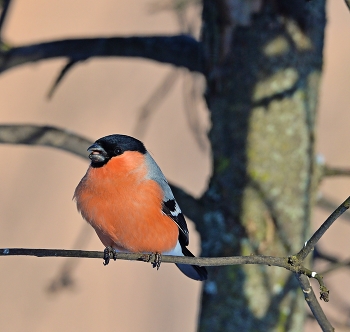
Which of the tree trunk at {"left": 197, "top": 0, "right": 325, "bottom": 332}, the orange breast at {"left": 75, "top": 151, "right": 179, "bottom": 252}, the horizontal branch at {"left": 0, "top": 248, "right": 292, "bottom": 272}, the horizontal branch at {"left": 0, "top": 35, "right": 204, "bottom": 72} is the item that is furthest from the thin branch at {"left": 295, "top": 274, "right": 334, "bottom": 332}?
the horizontal branch at {"left": 0, "top": 35, "right": 204, "bottom": 72}

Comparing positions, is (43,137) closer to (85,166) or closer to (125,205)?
(125,205)

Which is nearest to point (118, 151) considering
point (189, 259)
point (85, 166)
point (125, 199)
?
point (125, 199)

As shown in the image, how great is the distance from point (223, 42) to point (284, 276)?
4.44ft

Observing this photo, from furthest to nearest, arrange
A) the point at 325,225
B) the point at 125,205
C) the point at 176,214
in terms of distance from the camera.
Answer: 1. the point at 176,214
2. the point at 125,205
3. the point at 325,225

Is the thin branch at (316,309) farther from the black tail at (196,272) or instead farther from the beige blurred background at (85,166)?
the beige blurred background at (85,166)

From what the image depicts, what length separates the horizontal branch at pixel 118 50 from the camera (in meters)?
3.37

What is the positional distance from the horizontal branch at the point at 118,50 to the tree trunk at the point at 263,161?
21 cm

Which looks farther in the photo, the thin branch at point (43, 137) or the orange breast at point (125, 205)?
the thin branch at point (43, 137)

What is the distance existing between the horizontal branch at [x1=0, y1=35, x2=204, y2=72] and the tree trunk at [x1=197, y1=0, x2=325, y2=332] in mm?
211

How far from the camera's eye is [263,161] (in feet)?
10.5

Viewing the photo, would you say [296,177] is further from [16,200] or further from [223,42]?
[16,200]

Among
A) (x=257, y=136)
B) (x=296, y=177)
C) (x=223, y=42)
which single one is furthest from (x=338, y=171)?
(x=223, y=42)

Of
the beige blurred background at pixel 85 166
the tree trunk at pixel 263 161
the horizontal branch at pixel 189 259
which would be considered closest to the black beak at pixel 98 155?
the tree trunk at pixel 263 161

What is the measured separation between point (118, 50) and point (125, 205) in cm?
112
